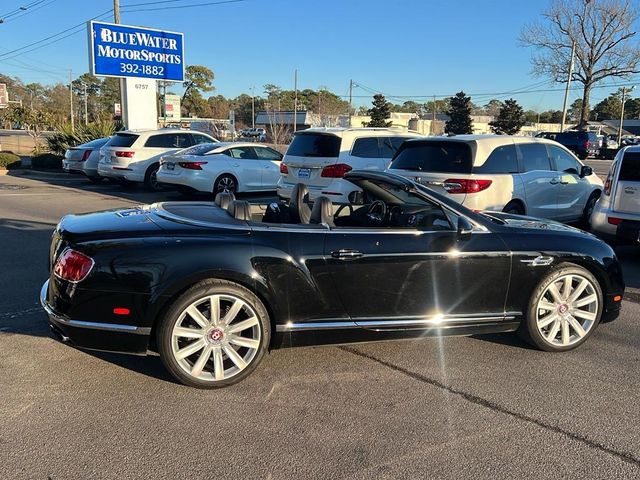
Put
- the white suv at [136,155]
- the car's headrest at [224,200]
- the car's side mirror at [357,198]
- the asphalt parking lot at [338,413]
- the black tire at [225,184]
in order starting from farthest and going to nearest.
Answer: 1. the white suv at [136,155]
2. the black tire at [225,184]
3. the car's side mirror at [357,198]
4. the car's headrest at [224,200]
5. the asphalt parking lot at [338,413]

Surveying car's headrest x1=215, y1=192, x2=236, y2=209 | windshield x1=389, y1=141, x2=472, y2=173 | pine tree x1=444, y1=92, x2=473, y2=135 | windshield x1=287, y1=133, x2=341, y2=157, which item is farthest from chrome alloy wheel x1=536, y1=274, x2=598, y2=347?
pine tree x1=444, y1=92, x2=473, y2=135

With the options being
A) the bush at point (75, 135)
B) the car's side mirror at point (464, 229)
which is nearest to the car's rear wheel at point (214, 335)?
the car's side mirror at point (464, 229)

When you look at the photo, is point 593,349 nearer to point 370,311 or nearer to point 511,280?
point 511,280

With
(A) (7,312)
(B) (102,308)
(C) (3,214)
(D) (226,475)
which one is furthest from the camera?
(C) (3,214)

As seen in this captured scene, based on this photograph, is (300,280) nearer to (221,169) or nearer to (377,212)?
(377,212)

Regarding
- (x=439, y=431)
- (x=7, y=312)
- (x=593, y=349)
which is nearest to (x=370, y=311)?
(x=439, y=431)

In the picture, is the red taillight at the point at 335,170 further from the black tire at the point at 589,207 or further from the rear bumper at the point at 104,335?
the rear bumper at the point at 104,335

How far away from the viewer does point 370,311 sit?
382cm

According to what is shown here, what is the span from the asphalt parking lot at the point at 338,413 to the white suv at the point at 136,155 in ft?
34.6

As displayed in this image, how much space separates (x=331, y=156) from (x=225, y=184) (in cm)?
486

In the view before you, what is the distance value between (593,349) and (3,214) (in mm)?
10400

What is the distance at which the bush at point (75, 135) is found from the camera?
2209 centimetres

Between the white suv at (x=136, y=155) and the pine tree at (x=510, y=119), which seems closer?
the white suv at (x=136, y=155)

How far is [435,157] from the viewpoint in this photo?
298 inches
